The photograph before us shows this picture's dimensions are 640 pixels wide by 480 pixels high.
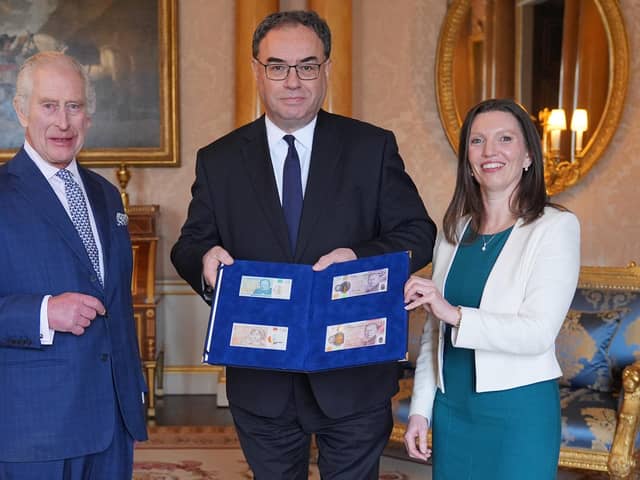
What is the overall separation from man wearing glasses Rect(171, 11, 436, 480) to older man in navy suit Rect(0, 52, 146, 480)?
0.36m

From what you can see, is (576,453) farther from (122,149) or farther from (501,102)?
(122,149)

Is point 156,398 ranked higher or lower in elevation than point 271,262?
lower

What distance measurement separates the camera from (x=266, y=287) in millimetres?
2646

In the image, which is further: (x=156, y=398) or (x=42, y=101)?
(x=156, y=398)

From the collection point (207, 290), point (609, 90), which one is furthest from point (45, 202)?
point (609, 90)

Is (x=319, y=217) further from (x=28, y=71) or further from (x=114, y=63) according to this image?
(x=114, y=63)

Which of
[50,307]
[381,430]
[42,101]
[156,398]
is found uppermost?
[42,101]

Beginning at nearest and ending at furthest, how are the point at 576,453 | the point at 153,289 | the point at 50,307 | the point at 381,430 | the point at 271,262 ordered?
1. the point at 50,307
2. the point at 271,262
3. the point at 381,430
4. the point at 576,453
5. the point at 153,289

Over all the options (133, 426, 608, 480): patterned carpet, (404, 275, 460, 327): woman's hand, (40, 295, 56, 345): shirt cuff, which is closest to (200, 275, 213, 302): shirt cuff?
(40, 295, 56, 345): shirt cuff

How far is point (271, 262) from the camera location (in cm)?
273

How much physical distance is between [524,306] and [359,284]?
491mm

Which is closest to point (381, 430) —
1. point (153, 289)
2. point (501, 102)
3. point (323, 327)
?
point (323, 327)

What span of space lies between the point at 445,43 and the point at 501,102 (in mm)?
4102

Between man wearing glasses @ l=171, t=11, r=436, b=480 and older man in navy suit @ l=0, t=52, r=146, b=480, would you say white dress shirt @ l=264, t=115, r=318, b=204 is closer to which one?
man wearing glasses @ l=171, t=11, r=436, b=480
